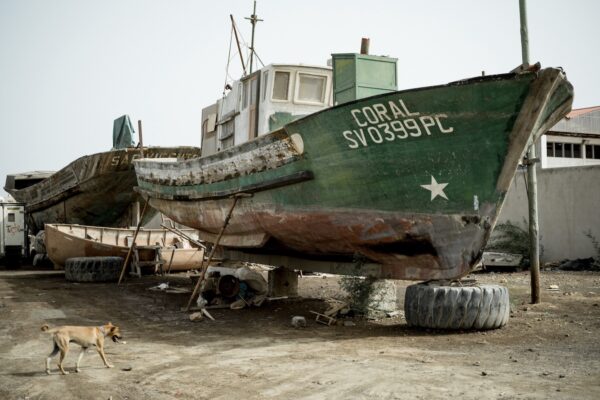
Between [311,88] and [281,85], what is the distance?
1.73 feet

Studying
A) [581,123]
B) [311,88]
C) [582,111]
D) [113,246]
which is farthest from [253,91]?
[582,111]

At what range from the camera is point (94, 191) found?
63.5ft

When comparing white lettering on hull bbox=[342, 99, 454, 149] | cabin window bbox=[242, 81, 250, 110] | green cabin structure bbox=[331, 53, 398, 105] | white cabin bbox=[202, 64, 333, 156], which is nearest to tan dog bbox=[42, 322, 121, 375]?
white lettering on hull bbox=[342, 99, 454, 149]

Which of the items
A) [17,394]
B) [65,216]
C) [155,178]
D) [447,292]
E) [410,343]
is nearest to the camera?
[17,394]

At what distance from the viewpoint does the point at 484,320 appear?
6.62m

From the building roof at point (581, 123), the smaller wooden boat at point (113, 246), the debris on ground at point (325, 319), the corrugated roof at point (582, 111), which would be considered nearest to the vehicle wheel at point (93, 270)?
the smaller wooden boat at point (113, 246)

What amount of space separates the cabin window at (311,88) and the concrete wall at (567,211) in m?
9.16

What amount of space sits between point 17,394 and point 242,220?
5359 millimetres

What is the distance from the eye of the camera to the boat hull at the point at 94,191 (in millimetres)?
18516

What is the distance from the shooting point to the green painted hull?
6629mm

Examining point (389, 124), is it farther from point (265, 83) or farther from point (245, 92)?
point (245, 92)

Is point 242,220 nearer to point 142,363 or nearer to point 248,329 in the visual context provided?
point 248,329

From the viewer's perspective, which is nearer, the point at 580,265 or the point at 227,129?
the point at 227,129

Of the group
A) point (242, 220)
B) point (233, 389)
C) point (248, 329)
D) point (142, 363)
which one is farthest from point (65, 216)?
point (233, 389)
